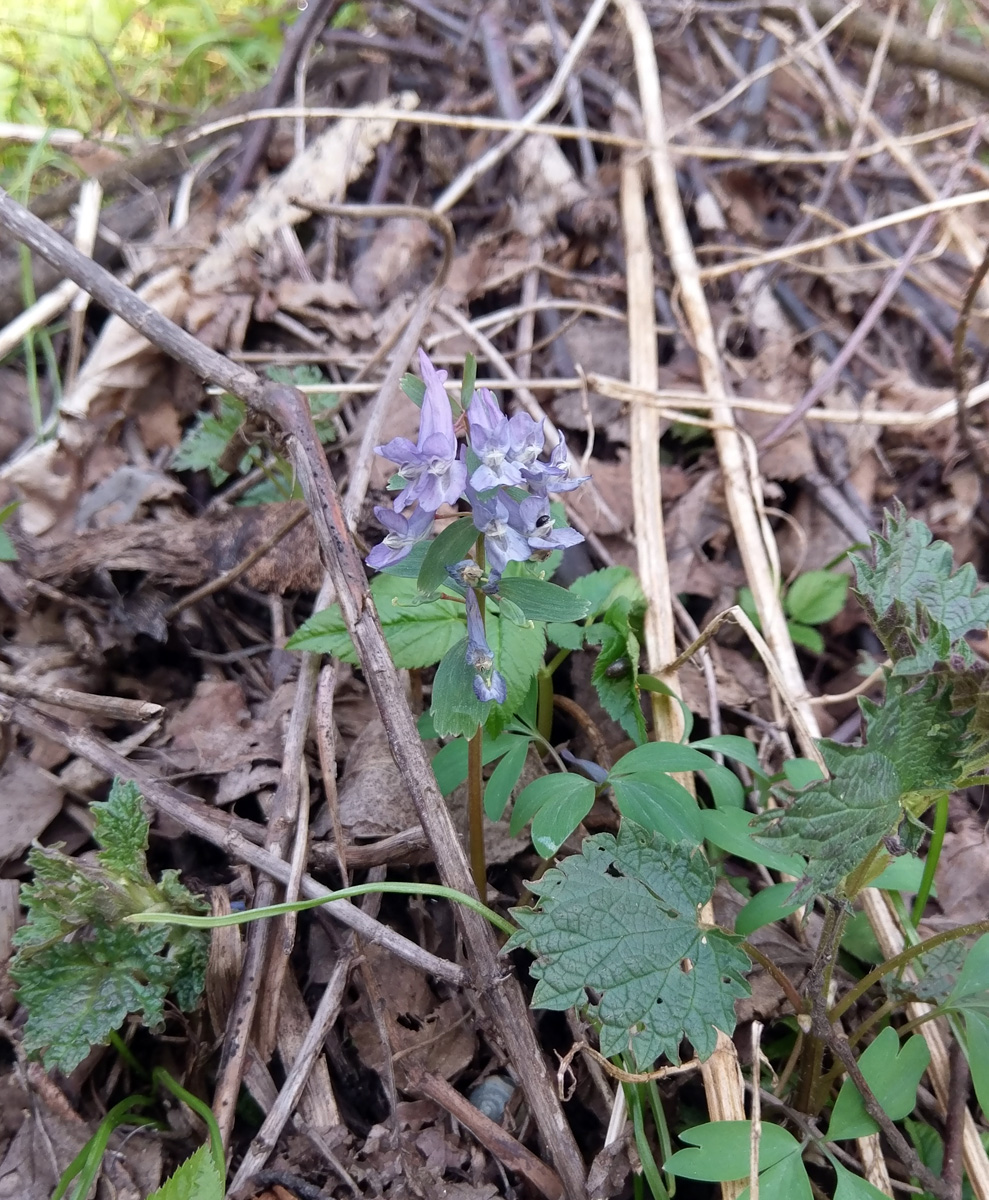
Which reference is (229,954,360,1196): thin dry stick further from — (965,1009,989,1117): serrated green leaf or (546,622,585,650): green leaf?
(965,1009,989,1117): serrated green leaf

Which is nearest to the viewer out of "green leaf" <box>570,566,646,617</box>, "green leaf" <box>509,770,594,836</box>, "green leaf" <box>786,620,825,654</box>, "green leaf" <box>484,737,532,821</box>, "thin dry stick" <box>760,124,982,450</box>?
"green leaf" <box>509,770,594,836</box>

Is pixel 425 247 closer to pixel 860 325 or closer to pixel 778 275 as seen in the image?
pixel 778 275

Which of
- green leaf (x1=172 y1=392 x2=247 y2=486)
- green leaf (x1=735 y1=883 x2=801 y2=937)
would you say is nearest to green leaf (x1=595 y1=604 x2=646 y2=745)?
green leaf (x1=735 y1=883 x2=801 y2=937)

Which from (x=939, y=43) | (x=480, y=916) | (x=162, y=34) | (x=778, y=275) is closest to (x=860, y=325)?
(x=778, y=275)

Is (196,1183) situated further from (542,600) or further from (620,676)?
(620,676)

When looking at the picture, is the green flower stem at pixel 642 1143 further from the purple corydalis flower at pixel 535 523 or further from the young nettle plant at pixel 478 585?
the purple corydalis flower at pixel 535 523

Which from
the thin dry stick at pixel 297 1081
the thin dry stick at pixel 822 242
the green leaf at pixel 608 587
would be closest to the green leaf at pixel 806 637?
the green leaf at pixel 608 587

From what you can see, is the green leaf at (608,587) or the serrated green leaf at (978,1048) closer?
the serrated green leaf at (978,1048)
